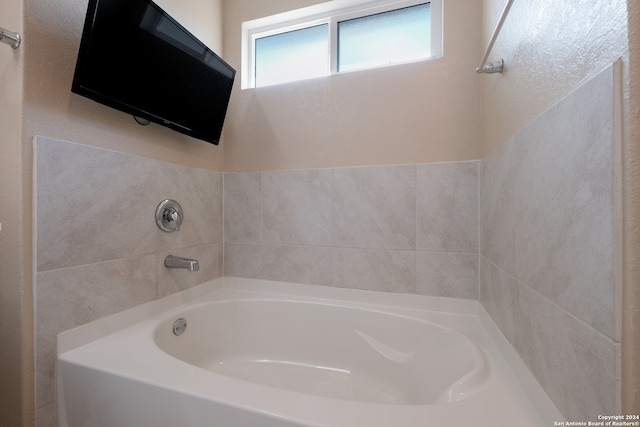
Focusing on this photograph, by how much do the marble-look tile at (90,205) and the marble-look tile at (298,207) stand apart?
0.59 m

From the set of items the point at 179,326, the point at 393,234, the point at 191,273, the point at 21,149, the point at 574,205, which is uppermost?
the point at 21,149

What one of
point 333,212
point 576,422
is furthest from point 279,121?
point 576,422

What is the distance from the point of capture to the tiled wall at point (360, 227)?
4.24 ft

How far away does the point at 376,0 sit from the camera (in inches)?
59.3

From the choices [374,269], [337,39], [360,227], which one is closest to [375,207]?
[360,227]

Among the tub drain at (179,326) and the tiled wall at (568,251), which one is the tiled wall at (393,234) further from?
the tub drain at (179,326)

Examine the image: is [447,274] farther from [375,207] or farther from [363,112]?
[363,112]

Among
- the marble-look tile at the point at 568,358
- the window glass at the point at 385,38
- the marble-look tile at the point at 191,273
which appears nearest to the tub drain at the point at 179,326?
the marble-look tile at the point at 191,273

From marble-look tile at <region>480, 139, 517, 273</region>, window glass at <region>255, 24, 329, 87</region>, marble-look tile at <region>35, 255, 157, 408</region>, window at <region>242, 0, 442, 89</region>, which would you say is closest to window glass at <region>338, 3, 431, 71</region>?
window at <region>242, 0, 442, 89</region>

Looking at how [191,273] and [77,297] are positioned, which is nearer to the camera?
[77,297]

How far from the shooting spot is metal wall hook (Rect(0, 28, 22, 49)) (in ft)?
2.57

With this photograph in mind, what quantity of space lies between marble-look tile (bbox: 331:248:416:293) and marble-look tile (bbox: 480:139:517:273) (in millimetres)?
359

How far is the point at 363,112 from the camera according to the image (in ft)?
4.68

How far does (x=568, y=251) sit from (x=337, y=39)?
1603 mm
